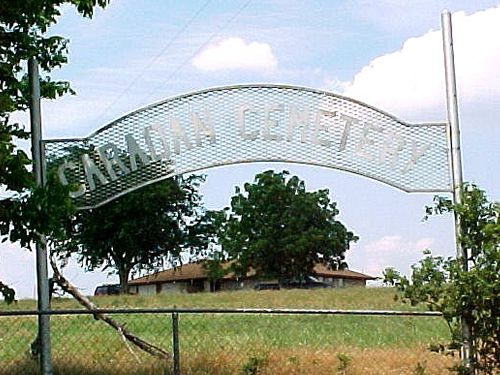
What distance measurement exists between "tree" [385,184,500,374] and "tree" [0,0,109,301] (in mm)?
3616

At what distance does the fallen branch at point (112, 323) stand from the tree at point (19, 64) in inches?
99.0

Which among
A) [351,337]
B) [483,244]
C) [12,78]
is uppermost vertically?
[12,78]

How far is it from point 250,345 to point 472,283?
392 cm

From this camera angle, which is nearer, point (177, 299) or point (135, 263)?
point (177, 299)

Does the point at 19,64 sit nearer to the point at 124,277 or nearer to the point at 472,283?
the point at 472,283

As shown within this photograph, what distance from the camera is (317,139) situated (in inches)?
446

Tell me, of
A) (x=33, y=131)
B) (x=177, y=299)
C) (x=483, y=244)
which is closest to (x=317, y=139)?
(x=483, y=244)

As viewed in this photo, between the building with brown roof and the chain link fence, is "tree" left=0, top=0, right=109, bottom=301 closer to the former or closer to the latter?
the chain link fence

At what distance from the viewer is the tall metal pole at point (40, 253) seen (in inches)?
432

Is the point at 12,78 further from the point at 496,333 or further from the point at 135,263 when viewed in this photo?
the point at 135,263

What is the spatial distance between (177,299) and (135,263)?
793 inches

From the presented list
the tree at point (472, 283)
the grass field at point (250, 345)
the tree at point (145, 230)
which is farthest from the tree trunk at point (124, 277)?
the tree at point (472, 283)

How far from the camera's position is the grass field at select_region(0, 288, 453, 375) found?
12.0 m

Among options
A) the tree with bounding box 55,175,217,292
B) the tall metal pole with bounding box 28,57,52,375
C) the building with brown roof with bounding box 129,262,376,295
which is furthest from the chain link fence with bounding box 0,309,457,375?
the building with brown roof with bounding box 129,262,376,295
